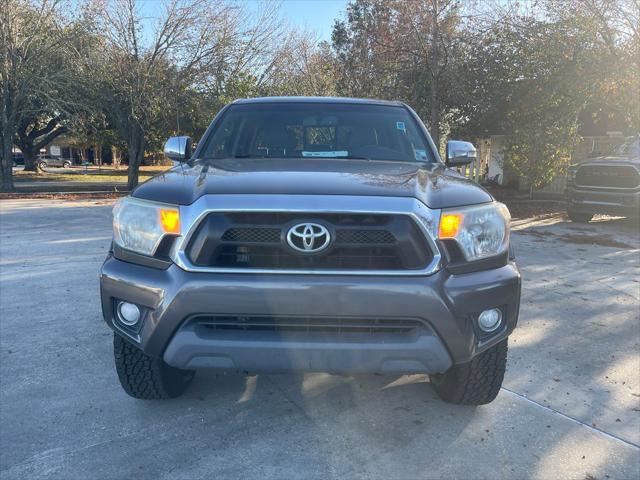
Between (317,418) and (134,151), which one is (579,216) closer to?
(317,418)

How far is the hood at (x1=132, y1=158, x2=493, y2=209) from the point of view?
8.20 feet

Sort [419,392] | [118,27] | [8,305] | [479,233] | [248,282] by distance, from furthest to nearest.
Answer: [118,27], [8,305], [419,392], [479,233], [248,282]

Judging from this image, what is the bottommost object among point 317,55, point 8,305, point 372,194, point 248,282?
point 8,305

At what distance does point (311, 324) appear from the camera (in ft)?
7.93

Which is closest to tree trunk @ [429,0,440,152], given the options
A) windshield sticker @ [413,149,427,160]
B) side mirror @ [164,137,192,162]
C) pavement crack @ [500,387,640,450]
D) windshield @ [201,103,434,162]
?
windshield @ [201,103,434,162]

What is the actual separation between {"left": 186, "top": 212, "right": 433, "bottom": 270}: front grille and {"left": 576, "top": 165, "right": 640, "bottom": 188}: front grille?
998cm

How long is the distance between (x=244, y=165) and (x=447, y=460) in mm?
1967

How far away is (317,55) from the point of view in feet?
66.3

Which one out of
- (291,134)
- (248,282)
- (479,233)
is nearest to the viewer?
(248,282)

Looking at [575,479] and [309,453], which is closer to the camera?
[575,479]

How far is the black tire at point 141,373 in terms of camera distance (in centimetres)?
284

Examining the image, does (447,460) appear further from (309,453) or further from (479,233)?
(479,233)

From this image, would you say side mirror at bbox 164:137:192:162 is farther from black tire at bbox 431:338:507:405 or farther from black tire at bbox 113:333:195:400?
black tire at bbox 431:338:507:405

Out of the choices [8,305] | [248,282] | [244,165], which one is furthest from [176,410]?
[8,305]
